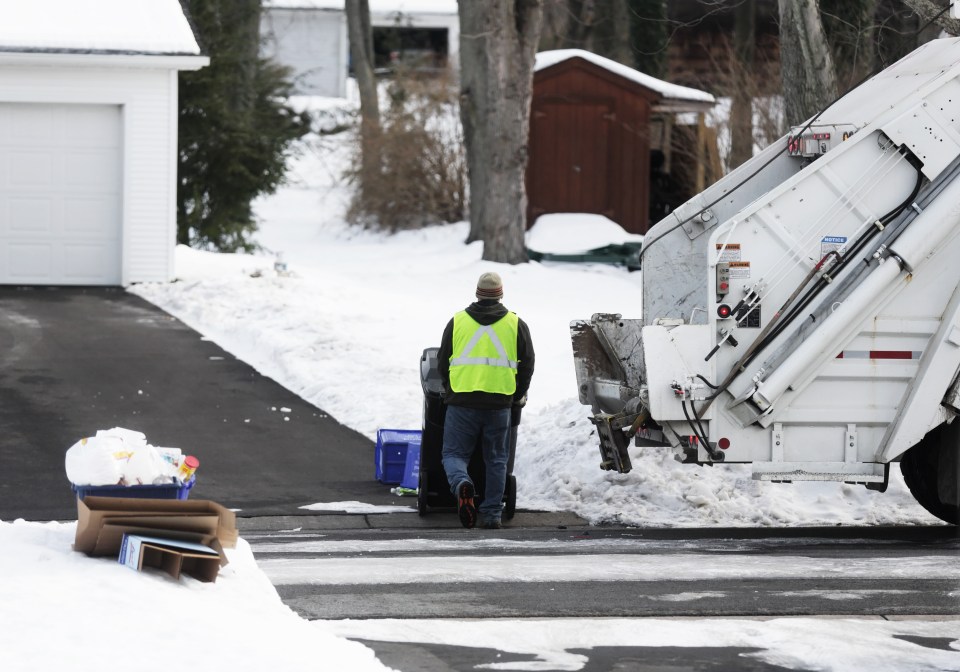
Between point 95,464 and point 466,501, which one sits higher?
point 95,464

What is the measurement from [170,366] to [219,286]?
4.31 meters

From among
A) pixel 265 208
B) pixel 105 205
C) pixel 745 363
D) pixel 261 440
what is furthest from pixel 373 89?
pixel 745 363

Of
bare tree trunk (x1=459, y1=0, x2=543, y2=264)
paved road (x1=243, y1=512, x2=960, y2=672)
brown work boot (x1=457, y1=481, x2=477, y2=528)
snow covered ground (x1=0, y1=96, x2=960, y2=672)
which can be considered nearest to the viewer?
snow covered ground (x1=0, y1=96, x2=960, y2=672)

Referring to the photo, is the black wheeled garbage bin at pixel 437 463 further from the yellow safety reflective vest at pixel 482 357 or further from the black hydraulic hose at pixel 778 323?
the black hydraulic hose at pixel 778 323

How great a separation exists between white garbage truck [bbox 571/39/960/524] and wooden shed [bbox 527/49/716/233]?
17.9 metres

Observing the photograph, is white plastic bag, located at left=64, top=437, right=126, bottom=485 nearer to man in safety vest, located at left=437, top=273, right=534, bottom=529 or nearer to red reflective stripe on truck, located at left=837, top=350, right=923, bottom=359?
man in safety vest, located at left=437, top=273, right=534, bottom=529

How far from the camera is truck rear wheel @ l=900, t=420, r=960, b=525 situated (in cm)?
959

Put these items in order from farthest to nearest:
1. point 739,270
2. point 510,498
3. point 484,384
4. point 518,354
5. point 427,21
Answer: point 427,21 < point 510,498 < point 518,354 < point 484,384 < point 739,270

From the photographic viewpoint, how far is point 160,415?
13.4 meters

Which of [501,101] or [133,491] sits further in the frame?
[501,101]

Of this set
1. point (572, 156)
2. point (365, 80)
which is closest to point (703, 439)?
point (572, 156)

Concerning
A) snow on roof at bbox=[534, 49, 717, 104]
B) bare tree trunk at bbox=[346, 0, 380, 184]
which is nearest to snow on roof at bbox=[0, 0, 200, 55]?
snow on roof at bbox=[534, 49, 717, 104]

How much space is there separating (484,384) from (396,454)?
159cm

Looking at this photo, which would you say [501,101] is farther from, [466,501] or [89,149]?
[466,501]
